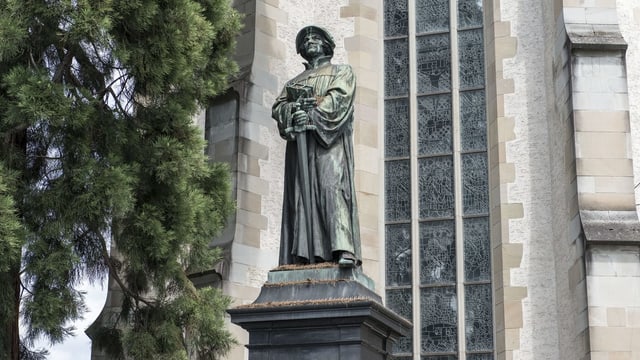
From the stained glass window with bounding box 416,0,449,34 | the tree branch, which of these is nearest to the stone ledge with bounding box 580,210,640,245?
the stained glass window with bounding box 416,0,449,34

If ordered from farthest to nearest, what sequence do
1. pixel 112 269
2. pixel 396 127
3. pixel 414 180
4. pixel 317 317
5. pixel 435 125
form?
pixel 396 127, pixel 435 125, pixel 414 180, pixel 112 269, pixel 317 317

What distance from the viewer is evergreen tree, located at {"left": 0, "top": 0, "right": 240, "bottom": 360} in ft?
27.0

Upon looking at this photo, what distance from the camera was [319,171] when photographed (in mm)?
6398

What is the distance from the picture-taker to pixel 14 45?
8281 mm

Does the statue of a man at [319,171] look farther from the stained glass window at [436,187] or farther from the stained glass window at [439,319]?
the stained glass window at [436,187]

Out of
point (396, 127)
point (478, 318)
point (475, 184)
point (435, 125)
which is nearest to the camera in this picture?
point (478, 318)

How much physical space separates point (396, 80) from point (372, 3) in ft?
3.32

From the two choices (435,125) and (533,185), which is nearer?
(533,185)

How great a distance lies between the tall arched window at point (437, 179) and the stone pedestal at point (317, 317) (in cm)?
546

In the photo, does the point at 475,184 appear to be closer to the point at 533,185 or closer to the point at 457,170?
the point at 457,170

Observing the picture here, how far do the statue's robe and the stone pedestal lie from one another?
0.55ft

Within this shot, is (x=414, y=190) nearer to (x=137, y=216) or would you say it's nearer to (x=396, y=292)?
(x=396, y=292)

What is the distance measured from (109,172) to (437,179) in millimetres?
4980

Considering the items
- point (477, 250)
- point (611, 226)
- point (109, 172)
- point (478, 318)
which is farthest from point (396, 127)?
point (109, 172)
